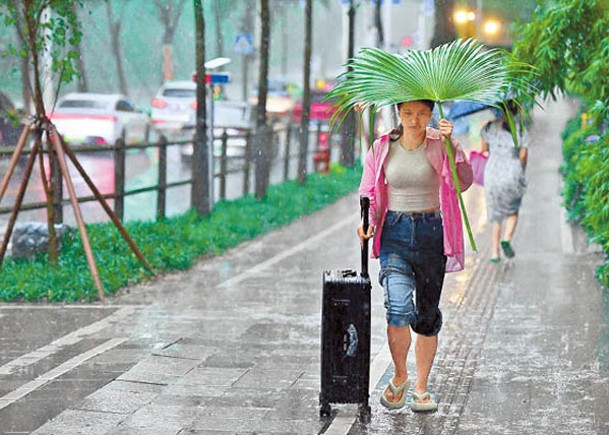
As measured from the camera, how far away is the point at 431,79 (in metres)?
7.32

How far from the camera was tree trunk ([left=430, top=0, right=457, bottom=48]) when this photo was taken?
2500cm

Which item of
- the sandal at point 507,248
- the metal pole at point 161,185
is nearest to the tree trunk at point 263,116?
the metal pole at point 161,185

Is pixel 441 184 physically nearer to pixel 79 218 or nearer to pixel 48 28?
pixel 79 218

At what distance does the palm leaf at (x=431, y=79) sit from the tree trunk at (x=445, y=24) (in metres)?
17.1

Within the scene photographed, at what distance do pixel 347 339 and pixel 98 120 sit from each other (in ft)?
95.8

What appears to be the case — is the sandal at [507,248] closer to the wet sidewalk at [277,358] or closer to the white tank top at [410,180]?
the wet sidewalk at [277,358]

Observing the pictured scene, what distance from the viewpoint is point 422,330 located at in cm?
769

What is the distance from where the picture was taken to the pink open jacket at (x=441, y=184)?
751 centimetres

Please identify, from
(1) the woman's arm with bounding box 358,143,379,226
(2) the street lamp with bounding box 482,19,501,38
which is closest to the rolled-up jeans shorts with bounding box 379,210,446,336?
(1) the woman's arm with bounding box 358,143,379,226

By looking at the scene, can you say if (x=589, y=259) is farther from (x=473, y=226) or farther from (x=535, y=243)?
(x=473, y=226)

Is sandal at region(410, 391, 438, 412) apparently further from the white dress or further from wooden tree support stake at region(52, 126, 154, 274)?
the white dress

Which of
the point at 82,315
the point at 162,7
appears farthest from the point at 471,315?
the point at 162,7

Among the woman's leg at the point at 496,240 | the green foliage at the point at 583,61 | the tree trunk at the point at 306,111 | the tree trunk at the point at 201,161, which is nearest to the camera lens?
the green foliage at the point at 583,61

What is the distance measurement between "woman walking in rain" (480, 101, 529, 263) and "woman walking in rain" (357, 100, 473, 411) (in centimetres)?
661
